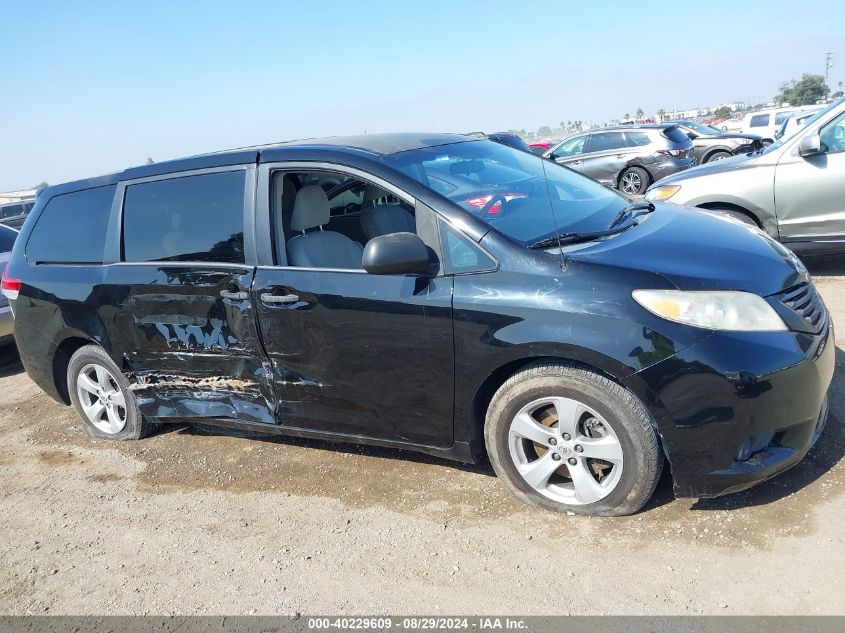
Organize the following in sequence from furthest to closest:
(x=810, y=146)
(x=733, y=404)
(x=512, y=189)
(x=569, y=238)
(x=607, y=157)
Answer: (x=607, y=157) → (x=810, y=146) → (x=512, y=189) → (x=569, y=238) → (x=733, y=404)

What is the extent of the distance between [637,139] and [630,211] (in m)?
11.4

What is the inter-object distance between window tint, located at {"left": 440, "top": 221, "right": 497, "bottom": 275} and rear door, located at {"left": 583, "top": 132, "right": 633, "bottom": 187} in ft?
38.5

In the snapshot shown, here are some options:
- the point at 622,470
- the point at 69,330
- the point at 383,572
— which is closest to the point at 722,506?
the point at 622,470

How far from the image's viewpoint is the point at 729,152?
1598cm

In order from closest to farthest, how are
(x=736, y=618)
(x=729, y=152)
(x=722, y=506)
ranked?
(x=736, y=618) < (x=722, y=506) < (x=729, y=152)

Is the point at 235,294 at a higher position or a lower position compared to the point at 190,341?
higher

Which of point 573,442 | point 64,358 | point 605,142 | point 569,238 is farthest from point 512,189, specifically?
point 605,142

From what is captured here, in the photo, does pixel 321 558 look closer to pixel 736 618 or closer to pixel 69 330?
pixel 736 618

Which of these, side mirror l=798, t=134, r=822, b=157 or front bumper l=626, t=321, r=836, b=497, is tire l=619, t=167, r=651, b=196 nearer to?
side mirror l=798, t=134, r=822, b=157

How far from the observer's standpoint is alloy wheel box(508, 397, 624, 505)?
9.84 ft

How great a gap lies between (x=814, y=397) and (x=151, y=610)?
297 cm

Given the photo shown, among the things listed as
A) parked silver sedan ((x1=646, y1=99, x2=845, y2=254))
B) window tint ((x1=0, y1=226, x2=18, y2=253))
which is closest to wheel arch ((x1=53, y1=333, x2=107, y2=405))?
window tint ((x1=0, y1=226, x2=18, y2=253))

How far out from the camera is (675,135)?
14141mm

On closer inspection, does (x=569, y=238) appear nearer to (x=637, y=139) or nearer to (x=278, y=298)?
(x=278, y=298)
